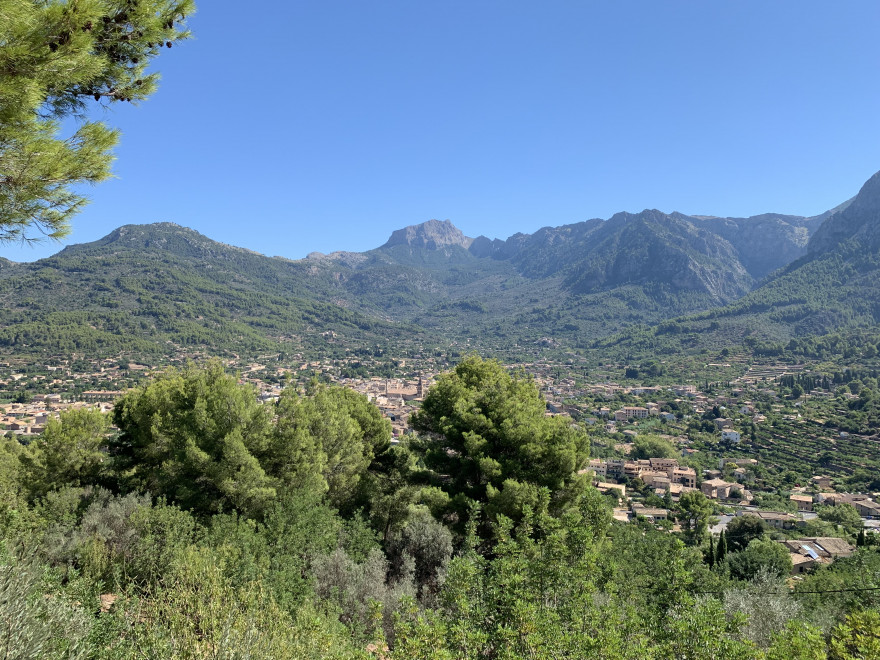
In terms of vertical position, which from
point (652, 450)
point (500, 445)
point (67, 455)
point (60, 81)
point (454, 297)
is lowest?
point (652, 450)

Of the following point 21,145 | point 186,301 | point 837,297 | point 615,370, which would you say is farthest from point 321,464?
point 837,297

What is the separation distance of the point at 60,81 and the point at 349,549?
617cm

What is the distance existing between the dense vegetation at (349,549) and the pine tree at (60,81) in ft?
9.19

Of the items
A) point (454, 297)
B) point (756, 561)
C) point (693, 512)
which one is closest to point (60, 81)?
point (756, 561)

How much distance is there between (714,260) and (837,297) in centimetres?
6738

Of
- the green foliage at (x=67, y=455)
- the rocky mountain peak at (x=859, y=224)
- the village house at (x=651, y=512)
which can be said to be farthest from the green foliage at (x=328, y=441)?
the rocky mountain peak at (x=859, y=224)

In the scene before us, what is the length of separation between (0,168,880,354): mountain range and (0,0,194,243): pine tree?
84157 mm

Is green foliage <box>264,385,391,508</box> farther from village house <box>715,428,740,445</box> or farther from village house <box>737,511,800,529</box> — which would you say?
village house <box>715,428,740,445</box>

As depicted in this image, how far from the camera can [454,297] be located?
199 metres

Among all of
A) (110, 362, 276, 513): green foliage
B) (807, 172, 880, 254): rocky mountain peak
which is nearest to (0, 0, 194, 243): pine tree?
(110, 362, 276, 513): green foliage

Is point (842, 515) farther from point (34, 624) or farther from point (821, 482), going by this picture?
point (34, 624)

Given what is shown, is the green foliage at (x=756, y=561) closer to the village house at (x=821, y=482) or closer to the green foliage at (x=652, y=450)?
the village house at (x=821, y=482)

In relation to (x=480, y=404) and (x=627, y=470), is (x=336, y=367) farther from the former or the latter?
(x=480, y=404)

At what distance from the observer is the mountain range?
8756 centimetres
